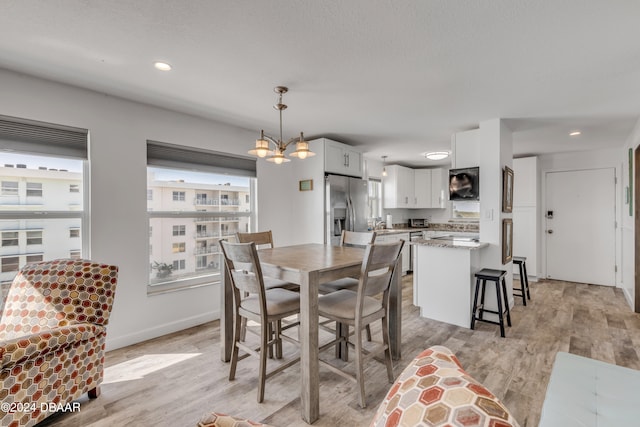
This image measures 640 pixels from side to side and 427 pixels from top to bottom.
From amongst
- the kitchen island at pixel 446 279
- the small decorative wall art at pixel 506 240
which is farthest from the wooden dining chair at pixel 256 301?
the small decorative wall art at pixel 506 240

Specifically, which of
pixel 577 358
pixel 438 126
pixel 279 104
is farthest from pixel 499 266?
pixel 279 104

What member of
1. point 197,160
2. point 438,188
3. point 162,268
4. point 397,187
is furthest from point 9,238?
point 438,188

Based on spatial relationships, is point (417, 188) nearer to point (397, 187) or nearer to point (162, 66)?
point (397, 187)

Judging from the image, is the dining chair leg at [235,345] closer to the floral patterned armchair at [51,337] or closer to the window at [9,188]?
the floral patterned armchair at [51,337]

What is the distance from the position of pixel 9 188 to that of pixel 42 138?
17.8 inches

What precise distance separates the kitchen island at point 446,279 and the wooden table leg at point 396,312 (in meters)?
1.07

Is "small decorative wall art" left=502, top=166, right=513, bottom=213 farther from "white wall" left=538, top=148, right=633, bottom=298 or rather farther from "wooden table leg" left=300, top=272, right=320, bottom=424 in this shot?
"wooden table leg" left=300, top=272, right=320, bottom=424

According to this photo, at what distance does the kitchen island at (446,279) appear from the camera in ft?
10.5

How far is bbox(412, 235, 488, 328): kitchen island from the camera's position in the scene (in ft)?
10.5

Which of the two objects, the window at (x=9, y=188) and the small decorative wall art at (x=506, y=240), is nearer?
the window at (x=9, y=188)

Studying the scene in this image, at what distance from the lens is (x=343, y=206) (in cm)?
431

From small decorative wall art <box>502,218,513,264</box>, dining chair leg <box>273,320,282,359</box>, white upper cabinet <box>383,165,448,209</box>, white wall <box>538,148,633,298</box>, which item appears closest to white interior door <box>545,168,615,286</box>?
white wall <box>538,148,633,298</box>

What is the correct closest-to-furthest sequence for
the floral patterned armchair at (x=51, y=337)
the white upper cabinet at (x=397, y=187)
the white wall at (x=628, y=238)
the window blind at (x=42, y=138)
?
the floral patterned armchair at (x=51, y=337), the window blind at (x=42, y=138), the white wall at (x=628, y=238), the white upper cabinet at (x=397, y=187)

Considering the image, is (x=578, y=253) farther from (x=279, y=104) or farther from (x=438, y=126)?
(x=279, y=104)
